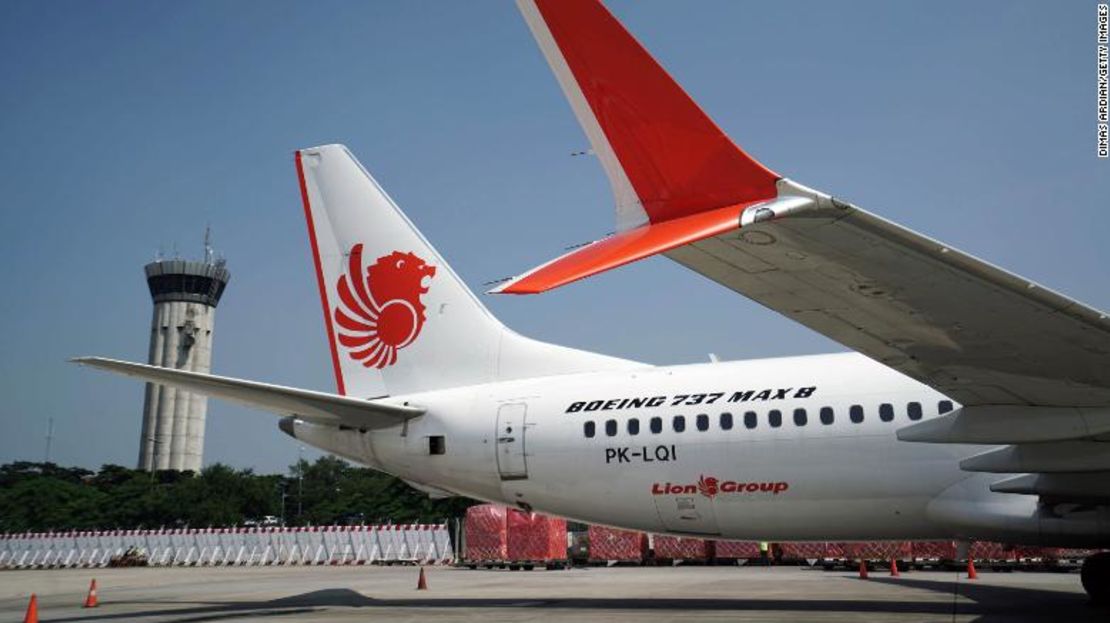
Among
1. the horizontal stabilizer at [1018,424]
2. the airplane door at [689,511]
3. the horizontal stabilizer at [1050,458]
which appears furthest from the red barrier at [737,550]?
the horizontal stabilizer at [1018,424]

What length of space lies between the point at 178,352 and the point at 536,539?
Result: 11292 centimetres

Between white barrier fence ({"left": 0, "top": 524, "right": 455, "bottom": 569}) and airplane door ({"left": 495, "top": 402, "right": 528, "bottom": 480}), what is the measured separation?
82.0 ft

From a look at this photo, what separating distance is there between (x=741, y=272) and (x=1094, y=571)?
969 cm

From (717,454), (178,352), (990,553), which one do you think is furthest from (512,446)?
(178,352)

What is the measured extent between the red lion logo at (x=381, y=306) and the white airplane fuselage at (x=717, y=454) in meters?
1.35

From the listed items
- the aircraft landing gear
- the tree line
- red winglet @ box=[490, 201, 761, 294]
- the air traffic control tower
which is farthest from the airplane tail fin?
the air traffic control tower

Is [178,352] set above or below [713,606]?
above

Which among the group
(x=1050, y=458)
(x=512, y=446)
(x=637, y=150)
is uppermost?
(x=637, y=150)

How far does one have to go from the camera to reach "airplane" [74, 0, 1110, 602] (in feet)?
21.6

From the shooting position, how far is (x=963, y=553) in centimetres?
2448

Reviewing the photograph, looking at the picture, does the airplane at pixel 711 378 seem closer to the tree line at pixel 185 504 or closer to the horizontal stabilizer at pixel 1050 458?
the horizontal stabilizer at pixel 1050 458

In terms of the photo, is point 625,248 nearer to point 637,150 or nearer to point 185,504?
point 637,150

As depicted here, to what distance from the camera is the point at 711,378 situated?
14.5 meters

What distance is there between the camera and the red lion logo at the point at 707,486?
13.7 meters
